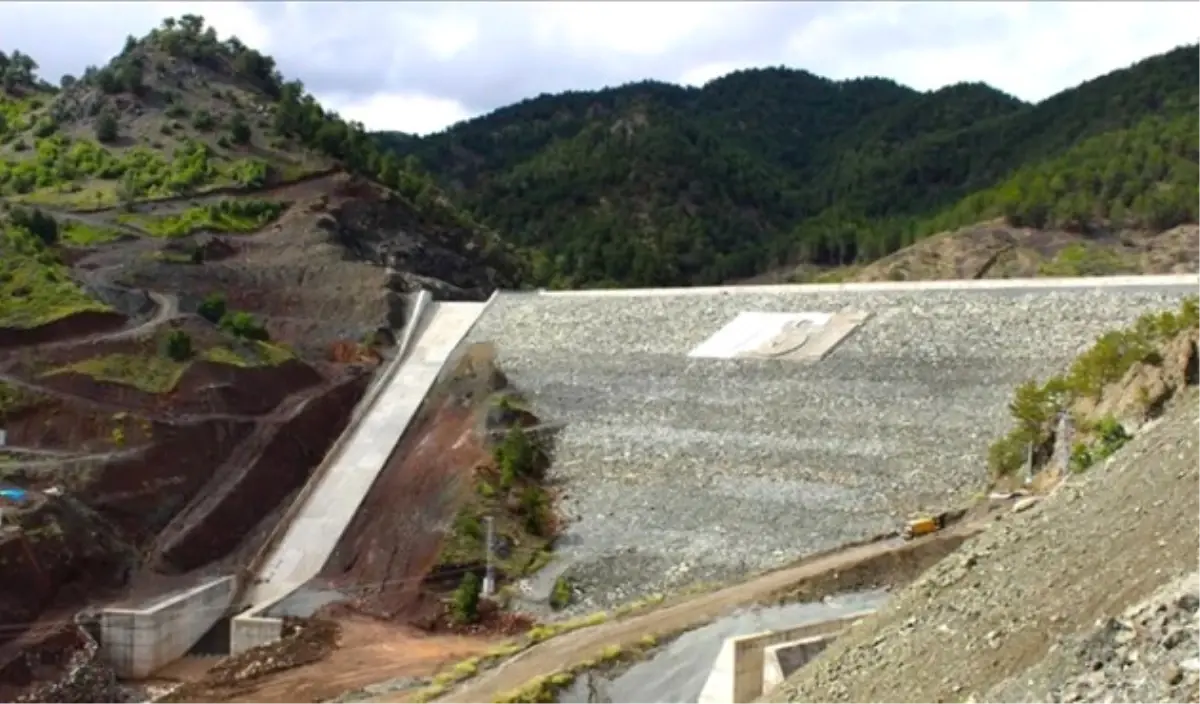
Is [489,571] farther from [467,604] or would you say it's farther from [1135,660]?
[1135,660]

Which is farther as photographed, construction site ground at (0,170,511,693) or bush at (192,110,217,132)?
bush at (192,110,217,132)

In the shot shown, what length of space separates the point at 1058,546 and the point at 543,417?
2276 cm

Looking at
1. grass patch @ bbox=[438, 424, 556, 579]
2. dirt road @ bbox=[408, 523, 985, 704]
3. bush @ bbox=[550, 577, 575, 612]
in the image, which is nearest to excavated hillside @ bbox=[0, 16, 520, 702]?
grass patch @ bbox=[438, 424, 556, 579]

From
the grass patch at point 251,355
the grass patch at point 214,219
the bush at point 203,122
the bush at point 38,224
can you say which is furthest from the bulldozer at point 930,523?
the bush at point 203,122

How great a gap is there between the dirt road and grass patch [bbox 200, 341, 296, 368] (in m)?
15.9

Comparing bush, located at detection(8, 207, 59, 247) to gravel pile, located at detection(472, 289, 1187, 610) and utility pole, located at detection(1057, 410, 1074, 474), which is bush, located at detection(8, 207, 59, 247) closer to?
gravel pile, located at detection(472, 289, 1187, 610)

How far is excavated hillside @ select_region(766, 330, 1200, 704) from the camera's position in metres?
7.64

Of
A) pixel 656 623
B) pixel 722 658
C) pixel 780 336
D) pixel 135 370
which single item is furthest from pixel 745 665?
pixel 135 370

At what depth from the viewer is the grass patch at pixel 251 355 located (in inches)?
1340

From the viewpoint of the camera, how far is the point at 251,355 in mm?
35250

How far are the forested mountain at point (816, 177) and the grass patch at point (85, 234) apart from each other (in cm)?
2498

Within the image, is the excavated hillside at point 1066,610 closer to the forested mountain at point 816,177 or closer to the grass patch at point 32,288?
the grass patch at point 32,288

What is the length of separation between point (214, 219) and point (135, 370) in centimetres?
1651

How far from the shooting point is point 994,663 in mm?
10148
